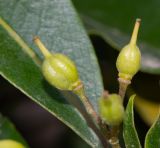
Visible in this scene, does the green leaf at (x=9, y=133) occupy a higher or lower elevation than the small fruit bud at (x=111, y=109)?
lower

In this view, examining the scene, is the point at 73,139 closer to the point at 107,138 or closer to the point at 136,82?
the point at 136,82

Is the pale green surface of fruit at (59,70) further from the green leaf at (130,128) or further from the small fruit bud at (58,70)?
the green leaf at (130,128)

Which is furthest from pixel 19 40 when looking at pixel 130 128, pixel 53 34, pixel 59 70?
pixel 130 128

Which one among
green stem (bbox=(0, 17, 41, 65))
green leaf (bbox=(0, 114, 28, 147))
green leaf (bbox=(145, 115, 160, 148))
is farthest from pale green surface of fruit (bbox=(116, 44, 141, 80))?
green leaf (bbox=(0, 114, 28, 147))

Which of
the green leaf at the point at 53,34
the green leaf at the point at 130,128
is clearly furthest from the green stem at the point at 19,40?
the green leaf at the point at 130,128

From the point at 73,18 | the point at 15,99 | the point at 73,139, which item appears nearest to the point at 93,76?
the point at 73,18

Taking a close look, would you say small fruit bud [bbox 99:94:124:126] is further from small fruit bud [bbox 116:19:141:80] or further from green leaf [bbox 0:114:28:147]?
green leaf [bbox 0:114:28:147]

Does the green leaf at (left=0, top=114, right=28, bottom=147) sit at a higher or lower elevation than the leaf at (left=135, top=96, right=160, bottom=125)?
higher
